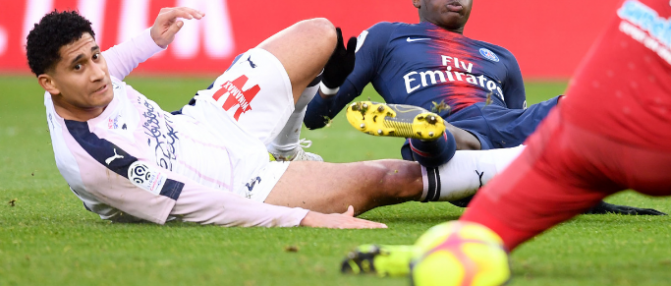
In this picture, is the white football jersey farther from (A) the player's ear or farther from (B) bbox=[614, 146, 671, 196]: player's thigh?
(B) bbox=[614, 146, 671, 196]: player's thigh

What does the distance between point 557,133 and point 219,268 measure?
94 cm

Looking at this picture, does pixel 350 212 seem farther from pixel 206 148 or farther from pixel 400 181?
pixel 206 148

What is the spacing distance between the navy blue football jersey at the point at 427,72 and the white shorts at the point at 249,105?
530 mm

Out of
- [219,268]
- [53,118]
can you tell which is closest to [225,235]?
[219,268]

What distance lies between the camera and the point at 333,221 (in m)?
2.78

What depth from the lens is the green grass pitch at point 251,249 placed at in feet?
6.45

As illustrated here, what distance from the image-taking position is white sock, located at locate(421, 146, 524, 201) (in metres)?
3.07

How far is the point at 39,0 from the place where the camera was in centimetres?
895

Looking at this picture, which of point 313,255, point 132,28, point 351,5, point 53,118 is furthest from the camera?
point 351,5

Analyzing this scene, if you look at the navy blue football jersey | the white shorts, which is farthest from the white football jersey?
the navy blue football jersey

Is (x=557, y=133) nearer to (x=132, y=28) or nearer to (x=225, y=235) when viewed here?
(x=225, y=235)

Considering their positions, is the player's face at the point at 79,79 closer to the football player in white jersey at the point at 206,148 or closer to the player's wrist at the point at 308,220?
the football player in white jersey at the point at 206,148

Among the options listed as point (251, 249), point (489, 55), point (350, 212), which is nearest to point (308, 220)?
point (350, 212)

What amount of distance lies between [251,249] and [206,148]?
749mm
